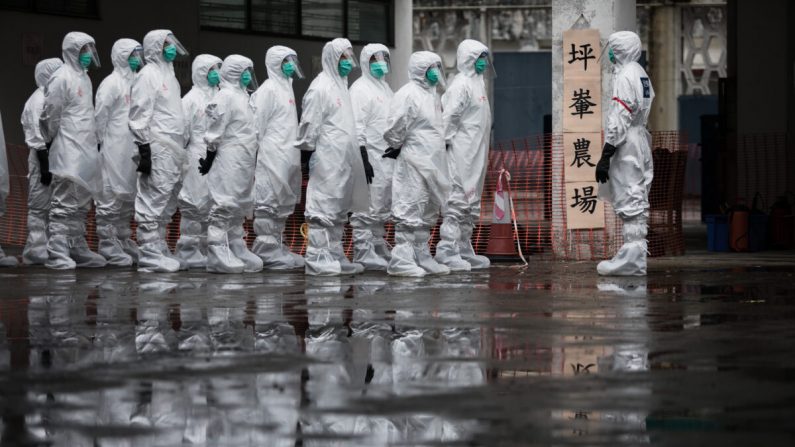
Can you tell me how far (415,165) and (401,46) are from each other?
51.4 feet

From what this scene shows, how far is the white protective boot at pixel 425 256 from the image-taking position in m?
15.7

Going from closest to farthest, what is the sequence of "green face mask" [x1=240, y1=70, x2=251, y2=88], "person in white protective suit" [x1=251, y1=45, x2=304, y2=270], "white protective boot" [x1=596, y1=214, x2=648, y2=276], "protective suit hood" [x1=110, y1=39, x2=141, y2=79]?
"white protective boot" [x1=596, y1=214, x2=648, y2=276] → "green face mask" [x1=240, y1=70, x2=251, y2=88] → "person in white protective suit" [x1=251, y1=45, x2=304, y2=270] → "protective suit hood" [x1=110, y1=39, x2=141, y2=79]

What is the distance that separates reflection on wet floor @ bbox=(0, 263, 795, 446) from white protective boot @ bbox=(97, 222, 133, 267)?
10.4 ft

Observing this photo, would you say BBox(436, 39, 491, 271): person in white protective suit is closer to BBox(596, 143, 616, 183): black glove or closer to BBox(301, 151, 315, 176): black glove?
BBox(301, 151, 315, 176): black glove

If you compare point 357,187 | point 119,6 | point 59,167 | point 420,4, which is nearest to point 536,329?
point 357,187

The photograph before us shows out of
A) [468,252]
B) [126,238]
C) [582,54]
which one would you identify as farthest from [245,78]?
[582,54]

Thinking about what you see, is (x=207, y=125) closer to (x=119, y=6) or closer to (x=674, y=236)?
(x=674, y=236)

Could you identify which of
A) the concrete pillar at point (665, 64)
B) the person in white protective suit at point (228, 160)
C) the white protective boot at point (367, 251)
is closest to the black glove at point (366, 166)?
the white protective boot at point (367, 251)

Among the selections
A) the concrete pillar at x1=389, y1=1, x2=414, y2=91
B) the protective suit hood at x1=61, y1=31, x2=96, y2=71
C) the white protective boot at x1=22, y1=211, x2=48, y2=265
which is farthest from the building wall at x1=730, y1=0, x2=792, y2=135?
the white protective boot at x1=22, y1=211, x2=48, y2=265

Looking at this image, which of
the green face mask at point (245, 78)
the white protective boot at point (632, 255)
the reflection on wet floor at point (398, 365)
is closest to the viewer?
the reflection on wet floor at point (398, 365)

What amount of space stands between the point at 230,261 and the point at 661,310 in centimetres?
581

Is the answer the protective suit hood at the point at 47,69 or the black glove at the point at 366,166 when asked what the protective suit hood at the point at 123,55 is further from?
the black glove at the point at 366,166

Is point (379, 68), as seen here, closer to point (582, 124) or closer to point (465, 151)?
point (465, 151)

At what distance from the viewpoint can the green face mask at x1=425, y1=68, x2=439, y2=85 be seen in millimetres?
15664
